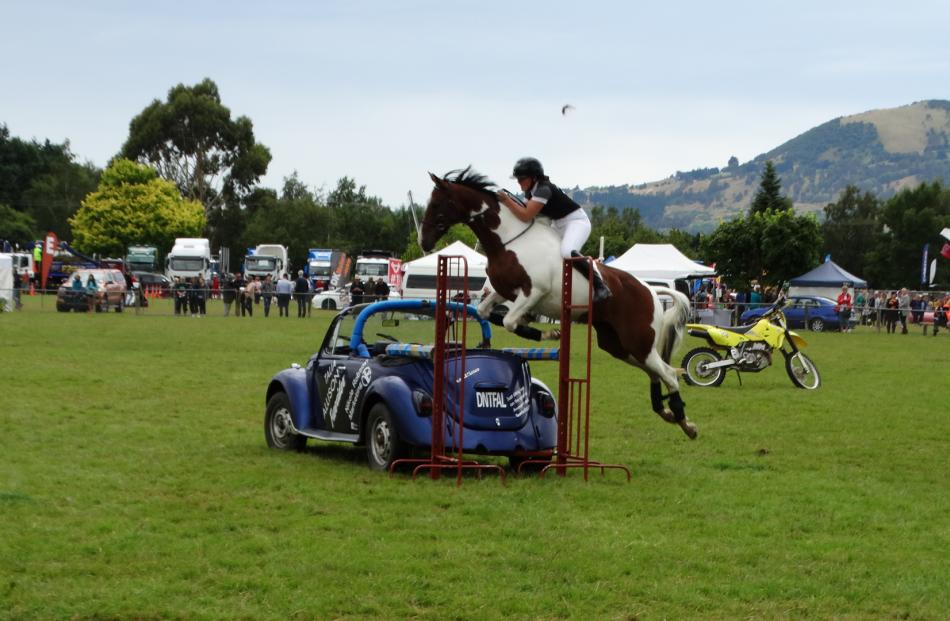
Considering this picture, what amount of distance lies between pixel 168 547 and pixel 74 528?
33.3 inches

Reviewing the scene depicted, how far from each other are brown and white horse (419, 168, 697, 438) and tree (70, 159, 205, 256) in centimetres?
7990

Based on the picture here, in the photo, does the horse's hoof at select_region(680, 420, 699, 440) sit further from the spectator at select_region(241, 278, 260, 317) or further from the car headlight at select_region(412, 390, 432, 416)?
the spectator at select_region(241, 278, 260, 317)

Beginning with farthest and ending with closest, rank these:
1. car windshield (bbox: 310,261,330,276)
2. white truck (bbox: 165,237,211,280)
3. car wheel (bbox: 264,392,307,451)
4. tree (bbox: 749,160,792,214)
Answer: tree (bbox: 749,160,792,214) → car windshield (bbox: 310,261,330,276) → white truck (bbox: 165,237,211,280) → car wheel (bbox: 264,392,307,451)

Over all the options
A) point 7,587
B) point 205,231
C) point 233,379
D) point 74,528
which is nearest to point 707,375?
point 233,379

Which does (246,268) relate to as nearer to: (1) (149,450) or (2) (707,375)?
(2) (707,375)

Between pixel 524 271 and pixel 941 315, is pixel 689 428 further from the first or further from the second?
pixel 941 315

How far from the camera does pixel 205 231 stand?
9894 cm

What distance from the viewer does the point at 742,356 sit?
2070 centimetres

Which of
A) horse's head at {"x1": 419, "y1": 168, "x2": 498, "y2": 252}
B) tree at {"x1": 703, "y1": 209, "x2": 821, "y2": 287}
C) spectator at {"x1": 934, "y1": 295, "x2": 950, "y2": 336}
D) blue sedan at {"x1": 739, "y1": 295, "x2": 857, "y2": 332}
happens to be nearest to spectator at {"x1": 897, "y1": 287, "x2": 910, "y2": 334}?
spectator at {"x1": 934, "y1": 295, "x2": 950, "y2": 336}

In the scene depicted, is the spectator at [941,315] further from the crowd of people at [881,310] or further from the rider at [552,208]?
the rider at [552,208]

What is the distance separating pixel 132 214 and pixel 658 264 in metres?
50.8

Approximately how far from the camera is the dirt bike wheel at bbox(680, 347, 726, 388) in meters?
20.5

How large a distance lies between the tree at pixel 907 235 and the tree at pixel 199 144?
4745 cm

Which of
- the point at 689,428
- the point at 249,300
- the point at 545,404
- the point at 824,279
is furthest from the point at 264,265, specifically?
the point at 545,404
